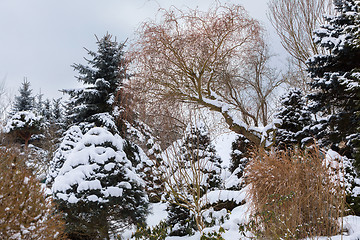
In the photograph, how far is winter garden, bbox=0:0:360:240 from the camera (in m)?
4.11

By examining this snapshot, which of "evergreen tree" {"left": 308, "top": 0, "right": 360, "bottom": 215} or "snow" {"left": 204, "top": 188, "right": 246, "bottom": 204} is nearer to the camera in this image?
"snow" {"left": 204, "top": 188, "right": 246, "bottom": 204}

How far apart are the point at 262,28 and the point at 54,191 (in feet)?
25.1

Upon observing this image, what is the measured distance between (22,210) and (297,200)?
3819 millimetres

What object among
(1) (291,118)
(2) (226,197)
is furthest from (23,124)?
(1) (291,118)

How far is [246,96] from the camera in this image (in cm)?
1302

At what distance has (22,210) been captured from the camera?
317 centimetres

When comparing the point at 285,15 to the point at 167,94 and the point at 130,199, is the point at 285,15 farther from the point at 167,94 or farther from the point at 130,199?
the point at 130,199

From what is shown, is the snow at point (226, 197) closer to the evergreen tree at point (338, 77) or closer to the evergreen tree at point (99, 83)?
the evergreen tree at point (338, 77)

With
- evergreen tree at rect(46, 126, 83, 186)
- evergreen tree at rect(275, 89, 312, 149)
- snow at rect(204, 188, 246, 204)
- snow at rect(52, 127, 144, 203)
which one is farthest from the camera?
evergreen tree at rect(275, 89, 312, 149)

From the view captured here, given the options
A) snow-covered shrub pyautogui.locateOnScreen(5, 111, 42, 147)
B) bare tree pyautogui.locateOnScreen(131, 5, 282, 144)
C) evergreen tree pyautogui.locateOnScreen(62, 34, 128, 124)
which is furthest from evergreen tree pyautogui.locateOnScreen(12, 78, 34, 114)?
bare tree pyautogui.locateOnScreen(131, 5, 282, 144)

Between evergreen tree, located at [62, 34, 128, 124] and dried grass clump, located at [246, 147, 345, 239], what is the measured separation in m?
7.56

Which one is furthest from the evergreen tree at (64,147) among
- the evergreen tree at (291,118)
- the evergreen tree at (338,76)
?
the evergreen tree at (338,76)

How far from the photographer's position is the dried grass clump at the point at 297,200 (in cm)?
397

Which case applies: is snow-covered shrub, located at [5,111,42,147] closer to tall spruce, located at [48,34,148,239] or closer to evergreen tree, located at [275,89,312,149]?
tall spruce, located at [48,34,148,239]
